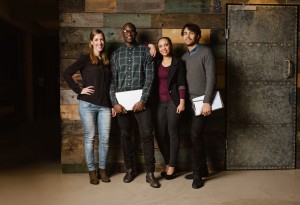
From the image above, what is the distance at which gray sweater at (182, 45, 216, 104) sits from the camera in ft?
11.5

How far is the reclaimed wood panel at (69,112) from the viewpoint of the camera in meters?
4.07

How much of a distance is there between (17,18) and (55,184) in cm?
470

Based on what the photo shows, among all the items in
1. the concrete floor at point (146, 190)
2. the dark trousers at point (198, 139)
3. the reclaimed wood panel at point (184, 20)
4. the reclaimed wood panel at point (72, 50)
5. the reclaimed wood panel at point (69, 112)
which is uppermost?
the reclaimed wood panel at point (184, 20)

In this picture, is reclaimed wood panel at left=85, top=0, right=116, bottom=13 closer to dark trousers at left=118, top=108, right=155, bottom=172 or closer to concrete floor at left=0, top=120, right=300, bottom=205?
dark trousers at left=118, top=108, right=155, bottom=172

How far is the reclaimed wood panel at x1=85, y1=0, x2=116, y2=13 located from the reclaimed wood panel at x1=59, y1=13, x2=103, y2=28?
55 mm

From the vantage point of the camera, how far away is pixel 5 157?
193 inches

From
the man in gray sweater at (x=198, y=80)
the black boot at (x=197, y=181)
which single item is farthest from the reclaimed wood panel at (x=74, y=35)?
the black boot at (x=197, y=181)

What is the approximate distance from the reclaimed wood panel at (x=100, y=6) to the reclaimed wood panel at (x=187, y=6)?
0.62m

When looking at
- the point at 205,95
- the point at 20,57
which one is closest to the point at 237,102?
the point at 205,95

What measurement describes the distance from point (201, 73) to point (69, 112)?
5.12 feet

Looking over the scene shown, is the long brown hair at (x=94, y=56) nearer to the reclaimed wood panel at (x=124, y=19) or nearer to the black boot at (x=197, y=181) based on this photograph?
the reclaimed wood panel at (x=124, y=19)

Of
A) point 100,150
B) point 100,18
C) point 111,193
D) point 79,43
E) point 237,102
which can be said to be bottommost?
point 111,193

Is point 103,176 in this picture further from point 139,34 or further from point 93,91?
point 139,34

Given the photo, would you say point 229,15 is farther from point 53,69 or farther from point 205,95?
point 53,69
